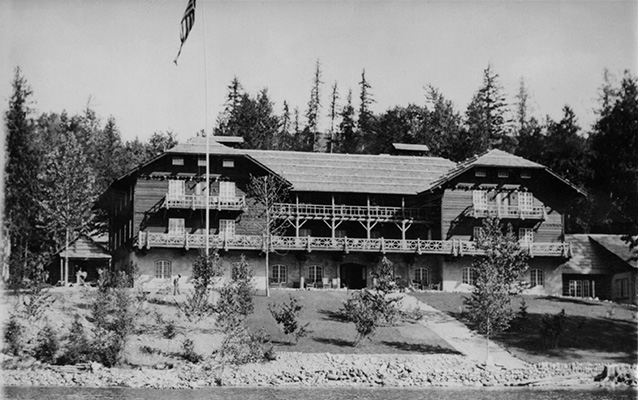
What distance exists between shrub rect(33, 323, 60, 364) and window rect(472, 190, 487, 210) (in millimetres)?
31614

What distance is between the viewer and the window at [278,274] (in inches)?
2383

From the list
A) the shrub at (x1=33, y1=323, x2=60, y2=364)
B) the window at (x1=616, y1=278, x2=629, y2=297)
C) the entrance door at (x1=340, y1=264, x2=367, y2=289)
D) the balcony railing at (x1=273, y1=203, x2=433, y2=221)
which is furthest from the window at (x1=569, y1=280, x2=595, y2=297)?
the shrub at (x1=33, y1=323, x2=60, y2=364)

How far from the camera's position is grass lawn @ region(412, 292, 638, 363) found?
46.0 meters

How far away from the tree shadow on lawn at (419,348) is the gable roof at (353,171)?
17.7 meters

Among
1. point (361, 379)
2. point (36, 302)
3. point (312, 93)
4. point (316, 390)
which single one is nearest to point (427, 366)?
point (361, 379)

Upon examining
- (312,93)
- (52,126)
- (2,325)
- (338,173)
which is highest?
(312,93)

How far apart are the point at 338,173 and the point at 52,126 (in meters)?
34.2

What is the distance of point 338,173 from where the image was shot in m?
64.6

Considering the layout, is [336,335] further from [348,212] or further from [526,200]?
[526,200]

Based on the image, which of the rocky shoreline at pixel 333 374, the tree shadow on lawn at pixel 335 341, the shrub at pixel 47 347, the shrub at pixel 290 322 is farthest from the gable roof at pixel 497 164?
the shrub at pixel 47 347

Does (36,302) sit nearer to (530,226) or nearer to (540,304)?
(540,304)

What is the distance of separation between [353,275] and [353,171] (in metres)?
7.74

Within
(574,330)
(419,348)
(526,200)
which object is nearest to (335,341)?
(419,348)

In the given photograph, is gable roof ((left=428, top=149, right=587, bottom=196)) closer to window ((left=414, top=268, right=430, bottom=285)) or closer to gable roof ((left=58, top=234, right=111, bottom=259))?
window ((left=414, top=268, right=430, bottom=285))
